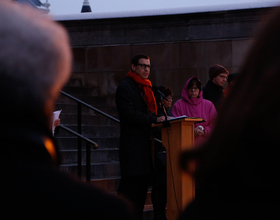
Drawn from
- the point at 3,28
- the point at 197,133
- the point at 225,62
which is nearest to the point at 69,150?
the point at 197,133

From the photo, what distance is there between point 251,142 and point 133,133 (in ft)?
12.9

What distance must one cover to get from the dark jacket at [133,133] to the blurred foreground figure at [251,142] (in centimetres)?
367

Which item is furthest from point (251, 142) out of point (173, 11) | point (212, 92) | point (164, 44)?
point (173, 11)

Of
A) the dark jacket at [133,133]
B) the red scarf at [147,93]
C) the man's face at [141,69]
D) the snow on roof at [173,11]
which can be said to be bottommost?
the dark jacket at [133,133]

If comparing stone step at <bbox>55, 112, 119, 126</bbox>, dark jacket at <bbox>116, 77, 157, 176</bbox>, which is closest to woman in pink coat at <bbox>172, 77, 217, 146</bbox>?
dark jacket at <bbox>116, 77, 157, 176</bbox>

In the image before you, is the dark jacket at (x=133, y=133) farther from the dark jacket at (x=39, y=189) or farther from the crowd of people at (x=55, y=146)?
the dark jacket at (x=39, y=189)

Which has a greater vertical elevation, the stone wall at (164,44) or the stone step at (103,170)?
the stone wall at (164,44)

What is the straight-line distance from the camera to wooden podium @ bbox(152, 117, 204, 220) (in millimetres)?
4445

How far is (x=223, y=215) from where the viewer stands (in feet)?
3.52

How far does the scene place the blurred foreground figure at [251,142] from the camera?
1.00 meters

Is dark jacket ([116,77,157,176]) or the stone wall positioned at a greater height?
the stone wall

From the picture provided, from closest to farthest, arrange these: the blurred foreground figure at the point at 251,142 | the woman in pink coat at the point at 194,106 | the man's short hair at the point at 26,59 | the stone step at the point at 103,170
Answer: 1. the blurred foreground figure at the point at 251,142
2. the man's short hair at the point at 26,59
3. the woman in pink coat at the point at 194,106
4. the stone step at the point at 103,170

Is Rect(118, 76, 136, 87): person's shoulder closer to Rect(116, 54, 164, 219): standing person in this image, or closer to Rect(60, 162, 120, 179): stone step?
Rect(116, 54, 164, 219): standing person

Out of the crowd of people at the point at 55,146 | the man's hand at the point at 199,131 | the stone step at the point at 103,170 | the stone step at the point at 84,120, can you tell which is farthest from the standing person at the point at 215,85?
the crowd of people at the point at 55,146
